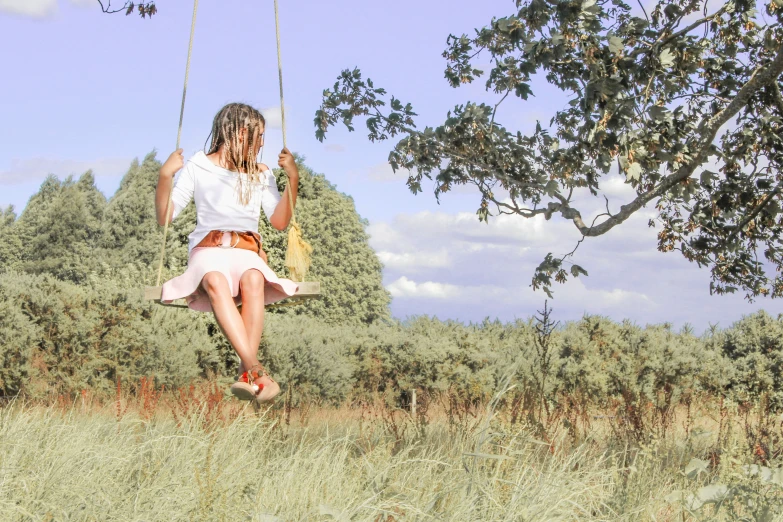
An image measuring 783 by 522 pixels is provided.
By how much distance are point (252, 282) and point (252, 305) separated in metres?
0.12

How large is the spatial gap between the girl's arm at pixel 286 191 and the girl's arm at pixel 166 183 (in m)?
0.56

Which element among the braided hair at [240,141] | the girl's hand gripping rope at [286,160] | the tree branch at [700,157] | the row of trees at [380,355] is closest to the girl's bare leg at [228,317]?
the braided hair at [240,141]

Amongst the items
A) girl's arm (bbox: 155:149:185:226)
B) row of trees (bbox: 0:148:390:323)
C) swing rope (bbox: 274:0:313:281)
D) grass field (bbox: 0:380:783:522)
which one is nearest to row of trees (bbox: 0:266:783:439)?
row of trees (bbox: 0:148:390:323)

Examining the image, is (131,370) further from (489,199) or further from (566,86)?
(566,86)

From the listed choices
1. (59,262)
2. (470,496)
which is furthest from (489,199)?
(59,262)

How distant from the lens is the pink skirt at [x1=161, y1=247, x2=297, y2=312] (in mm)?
4336

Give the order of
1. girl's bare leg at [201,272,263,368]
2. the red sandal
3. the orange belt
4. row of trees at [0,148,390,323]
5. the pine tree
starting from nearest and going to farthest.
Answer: the red sandal
girl's bare leg at [201,272,263,368]
the orange belt
row of trees at [0,148,390,323]
the pine tree

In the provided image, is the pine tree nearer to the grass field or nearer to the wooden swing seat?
the grass field

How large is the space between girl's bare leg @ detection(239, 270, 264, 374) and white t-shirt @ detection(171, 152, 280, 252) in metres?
0.32

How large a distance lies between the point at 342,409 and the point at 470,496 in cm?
720

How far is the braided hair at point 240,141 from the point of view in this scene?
14.8ft

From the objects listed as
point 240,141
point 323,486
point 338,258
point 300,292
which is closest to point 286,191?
point 240,141

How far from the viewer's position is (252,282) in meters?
4.34

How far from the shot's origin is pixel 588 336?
39.7ft
